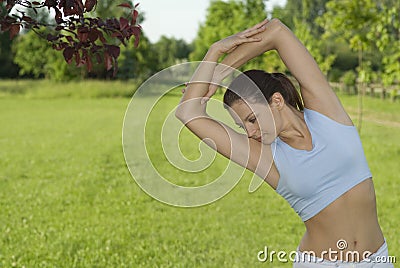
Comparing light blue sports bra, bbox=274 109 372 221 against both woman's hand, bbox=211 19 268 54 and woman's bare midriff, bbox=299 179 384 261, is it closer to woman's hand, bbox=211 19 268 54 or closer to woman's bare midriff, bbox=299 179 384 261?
woman's bare midriff, bbox=299 179 384 261

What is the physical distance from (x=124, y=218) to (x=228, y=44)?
19.2ft

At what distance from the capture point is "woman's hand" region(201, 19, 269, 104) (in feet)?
7.72

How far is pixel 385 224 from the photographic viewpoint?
7.48 metres

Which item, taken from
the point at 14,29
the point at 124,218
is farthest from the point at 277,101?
the point at 124,218

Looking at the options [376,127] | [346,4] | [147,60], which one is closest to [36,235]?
[346,4]

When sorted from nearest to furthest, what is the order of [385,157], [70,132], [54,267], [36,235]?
[54,267] < [36,235] < [385,157] < [70,132]

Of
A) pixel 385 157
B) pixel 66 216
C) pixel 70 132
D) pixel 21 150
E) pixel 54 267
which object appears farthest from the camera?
pixel 70 132

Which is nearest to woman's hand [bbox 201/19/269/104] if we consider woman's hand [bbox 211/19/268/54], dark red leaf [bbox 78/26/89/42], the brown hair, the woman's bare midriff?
woman's hand [bbox 211/19/268/54]

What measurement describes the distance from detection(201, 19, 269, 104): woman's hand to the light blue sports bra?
373 mm

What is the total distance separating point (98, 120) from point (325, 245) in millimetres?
21961

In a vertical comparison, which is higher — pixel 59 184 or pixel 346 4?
pixel 346 4

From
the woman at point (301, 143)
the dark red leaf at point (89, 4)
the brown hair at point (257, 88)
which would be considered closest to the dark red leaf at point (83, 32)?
the dark red leaf at point (89, 4)

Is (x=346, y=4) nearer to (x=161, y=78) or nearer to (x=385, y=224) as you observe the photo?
(x=385, y=224)

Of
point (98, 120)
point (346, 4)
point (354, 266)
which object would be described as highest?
point (346, 4)
